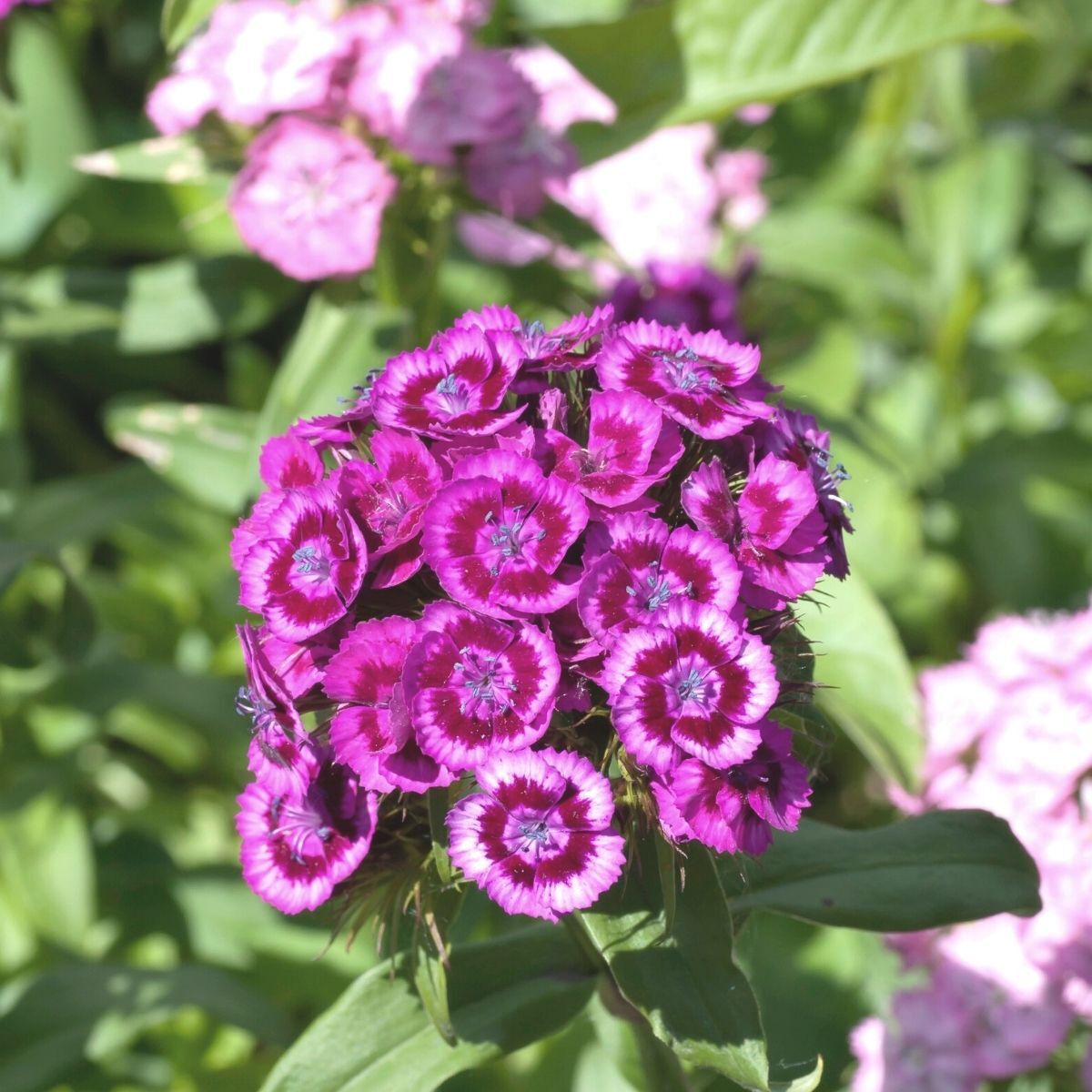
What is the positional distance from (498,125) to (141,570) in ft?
4.97

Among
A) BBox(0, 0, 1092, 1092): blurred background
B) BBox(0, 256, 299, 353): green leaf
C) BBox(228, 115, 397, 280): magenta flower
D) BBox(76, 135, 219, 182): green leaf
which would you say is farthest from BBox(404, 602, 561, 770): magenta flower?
BBox(0, 256, 299, 353): green leaf

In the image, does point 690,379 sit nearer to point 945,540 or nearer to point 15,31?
point 945,540

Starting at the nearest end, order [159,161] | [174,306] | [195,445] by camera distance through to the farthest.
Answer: [159,161] < [195,445] < [174,306]

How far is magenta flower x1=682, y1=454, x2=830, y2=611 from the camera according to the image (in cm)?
124

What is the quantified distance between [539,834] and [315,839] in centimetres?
24

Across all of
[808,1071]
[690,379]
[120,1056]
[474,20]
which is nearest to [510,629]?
[690,379]

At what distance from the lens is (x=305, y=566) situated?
124 centimetres

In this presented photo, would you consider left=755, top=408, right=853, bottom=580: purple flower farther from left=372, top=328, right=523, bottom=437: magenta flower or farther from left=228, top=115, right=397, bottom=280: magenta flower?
left=228, top=115, right=397, bottom=280: magenta flower

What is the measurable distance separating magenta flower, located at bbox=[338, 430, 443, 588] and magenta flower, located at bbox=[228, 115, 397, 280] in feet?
3.05

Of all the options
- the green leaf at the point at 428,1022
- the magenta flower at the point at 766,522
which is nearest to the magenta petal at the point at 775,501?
the magenta flower at the point at 766,522

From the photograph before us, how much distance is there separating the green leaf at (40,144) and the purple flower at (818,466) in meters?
2.27

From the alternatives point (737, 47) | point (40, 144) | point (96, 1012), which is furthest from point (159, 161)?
→ point (96, 1012)

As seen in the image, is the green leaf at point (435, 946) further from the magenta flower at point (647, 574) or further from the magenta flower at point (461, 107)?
the magenta flower at point (461, 107)

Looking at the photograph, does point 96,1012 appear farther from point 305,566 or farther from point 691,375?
point 691,375
